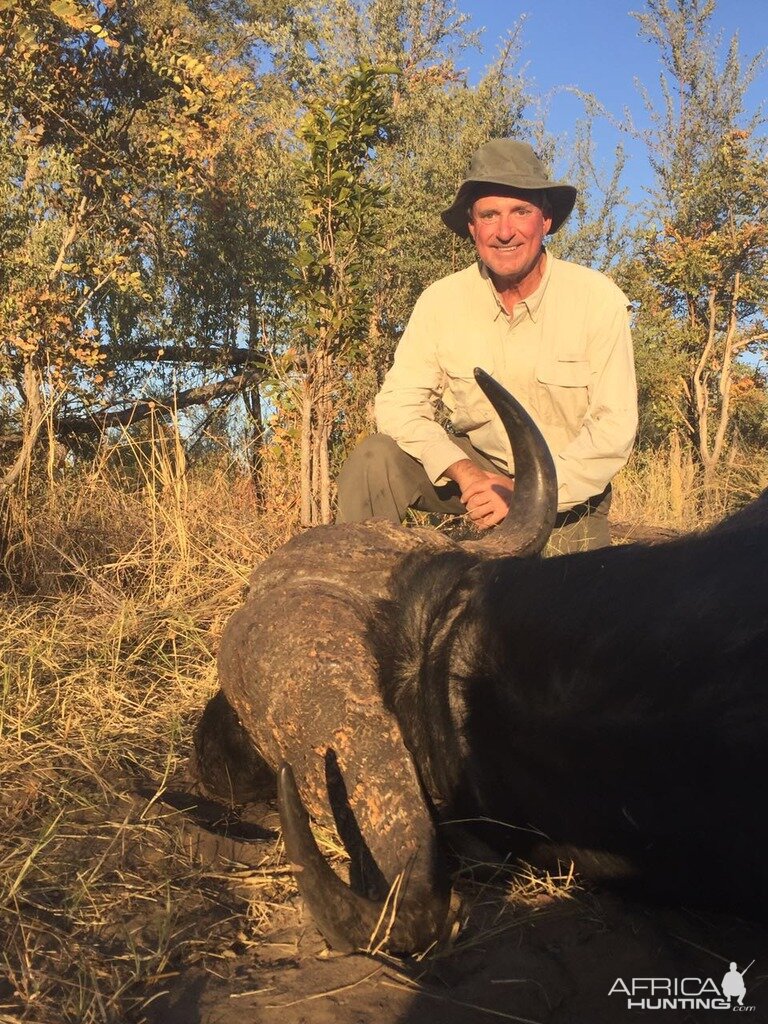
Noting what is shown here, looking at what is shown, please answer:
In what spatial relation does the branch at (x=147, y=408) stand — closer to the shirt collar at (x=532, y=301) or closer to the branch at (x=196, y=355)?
the branch at (x=196, y=355)

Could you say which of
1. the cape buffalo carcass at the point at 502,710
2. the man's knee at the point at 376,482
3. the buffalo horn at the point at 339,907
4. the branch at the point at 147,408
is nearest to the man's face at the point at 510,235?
the man's knee at the point at 376,482

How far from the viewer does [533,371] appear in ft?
14.4

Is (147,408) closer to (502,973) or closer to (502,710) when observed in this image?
(502,710)

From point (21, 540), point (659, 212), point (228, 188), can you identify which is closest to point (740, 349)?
point (659, 212)

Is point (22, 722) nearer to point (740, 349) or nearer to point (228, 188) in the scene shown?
point (228, 188)

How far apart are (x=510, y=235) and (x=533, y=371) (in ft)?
2.15

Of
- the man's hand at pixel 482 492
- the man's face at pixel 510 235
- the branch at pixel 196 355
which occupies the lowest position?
the man's hand at pixel 482 492

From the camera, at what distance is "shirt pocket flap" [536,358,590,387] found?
4.34 meters

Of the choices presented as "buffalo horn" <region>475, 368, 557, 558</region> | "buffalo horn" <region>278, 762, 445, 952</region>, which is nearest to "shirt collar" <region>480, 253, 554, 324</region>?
"buffalo horn" <region>475, 368, 557, 558</region>

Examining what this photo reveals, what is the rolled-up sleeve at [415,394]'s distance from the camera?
14.2ft

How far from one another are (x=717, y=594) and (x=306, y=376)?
409 cm

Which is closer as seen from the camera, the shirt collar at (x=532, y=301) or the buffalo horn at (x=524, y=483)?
the buffalo horn at (x=524, y=483)

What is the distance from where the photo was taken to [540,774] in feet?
5.40

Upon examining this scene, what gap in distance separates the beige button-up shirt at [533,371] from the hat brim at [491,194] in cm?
28
